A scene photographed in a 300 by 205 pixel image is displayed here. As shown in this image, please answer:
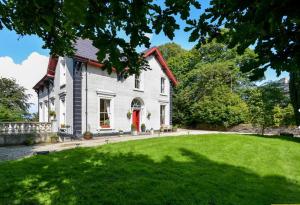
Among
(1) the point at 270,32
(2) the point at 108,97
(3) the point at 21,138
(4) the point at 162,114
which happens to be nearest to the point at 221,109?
(4) the point at 162,114

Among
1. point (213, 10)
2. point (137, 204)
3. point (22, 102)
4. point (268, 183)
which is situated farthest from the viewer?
point (22, 102)

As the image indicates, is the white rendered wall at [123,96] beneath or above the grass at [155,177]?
above

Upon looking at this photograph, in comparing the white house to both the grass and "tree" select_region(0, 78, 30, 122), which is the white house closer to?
the grass

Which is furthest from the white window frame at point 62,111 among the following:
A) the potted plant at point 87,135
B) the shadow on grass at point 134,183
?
the shadow on grass at point 134,183

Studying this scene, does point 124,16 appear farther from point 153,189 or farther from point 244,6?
point 153,189

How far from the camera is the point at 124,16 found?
11.7ft

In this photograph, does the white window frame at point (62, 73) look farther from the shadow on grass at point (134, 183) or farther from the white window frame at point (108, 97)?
the shadow on grass at point (134, 183)

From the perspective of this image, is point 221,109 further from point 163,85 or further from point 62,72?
point 62,72

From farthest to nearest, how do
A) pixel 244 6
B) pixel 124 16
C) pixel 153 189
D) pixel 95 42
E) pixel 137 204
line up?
pixel 153 189 → pixel 137 204 → pixel 124 16 → pixel 244 6 → pixel 95 42

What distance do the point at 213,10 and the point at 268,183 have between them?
6226 mm

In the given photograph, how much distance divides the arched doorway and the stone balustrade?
777 centimetres

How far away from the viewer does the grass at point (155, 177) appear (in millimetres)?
5980

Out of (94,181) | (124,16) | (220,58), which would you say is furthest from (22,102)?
(124,16)

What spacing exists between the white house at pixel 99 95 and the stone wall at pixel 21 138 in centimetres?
238
